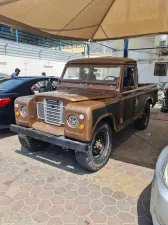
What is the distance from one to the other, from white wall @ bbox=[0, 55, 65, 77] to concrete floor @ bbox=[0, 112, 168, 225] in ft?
40.1

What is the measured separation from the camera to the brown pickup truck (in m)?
3.14

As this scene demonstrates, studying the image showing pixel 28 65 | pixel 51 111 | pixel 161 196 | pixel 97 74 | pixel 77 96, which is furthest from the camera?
Answer: pixel 28 65

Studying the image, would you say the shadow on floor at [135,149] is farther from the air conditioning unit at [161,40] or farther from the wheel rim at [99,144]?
the air conditioning unit at [161,40]

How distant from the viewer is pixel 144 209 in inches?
105

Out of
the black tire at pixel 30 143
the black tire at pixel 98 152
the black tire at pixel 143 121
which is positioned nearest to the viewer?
the black tire at pixel 98 152

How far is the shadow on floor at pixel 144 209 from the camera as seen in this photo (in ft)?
8.05

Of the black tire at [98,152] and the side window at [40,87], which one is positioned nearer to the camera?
the black tire at [98,152]

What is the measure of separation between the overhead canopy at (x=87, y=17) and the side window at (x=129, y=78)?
1.26 metres

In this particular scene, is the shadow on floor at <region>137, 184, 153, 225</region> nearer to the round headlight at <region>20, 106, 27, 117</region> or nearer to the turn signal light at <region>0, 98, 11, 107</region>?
the round headlight at <region>20, 106, 27, 117</region>

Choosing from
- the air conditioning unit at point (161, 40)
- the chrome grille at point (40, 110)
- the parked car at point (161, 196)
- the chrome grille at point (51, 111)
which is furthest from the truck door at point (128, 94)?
the air conditioning unit at point (161, 40)

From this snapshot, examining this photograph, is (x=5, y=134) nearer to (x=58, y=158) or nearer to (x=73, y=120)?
(x=58, y=158)

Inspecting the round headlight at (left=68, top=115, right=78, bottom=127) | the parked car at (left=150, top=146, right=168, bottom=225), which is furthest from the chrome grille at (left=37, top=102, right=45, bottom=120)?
the parked car at (left=150, top=146, right=168, bottom=225)

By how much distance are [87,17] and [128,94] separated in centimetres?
218

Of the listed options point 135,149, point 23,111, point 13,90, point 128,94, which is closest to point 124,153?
point 135,149
